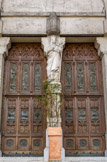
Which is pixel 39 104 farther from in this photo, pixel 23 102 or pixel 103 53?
pixel 103 53

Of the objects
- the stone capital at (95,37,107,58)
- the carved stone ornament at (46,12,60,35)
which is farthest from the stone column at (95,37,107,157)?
the carved stone ornament at (46,12,60,35)

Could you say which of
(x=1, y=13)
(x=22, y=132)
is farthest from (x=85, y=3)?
(x=22, y=132)

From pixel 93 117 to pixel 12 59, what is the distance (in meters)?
3.37

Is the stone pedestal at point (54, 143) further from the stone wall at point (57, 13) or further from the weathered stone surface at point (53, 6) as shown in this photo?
the weathered stone surface at point (53, 6)

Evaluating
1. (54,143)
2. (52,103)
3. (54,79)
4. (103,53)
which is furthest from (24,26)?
(54,143)

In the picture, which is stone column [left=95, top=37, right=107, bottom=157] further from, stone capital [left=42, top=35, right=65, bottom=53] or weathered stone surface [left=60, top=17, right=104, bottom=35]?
stone capital [left=42, top=35, right=65, bottom=53]

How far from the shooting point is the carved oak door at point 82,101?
8.84 meters

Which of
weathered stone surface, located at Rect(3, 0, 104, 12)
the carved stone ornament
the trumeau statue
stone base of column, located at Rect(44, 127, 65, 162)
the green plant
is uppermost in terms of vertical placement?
weathered stone surface, located at Rect(3, 0, 104, 12)

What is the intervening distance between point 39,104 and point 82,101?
4.66 ft

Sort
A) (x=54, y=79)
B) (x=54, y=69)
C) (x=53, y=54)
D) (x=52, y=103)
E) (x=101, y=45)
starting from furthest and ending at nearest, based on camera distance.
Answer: (x=101, y=45) → (x=53, y=54) → (x=54, y=69) → (x=54, y=79) → (x=52, y=103)

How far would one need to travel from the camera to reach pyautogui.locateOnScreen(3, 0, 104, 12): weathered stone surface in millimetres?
9812

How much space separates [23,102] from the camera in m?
9.24

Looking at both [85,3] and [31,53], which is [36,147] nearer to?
[31,53]

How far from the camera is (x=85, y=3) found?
995 centimetres
